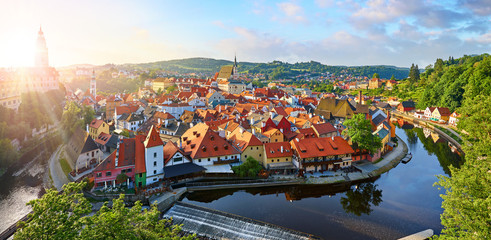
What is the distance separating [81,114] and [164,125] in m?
22.4

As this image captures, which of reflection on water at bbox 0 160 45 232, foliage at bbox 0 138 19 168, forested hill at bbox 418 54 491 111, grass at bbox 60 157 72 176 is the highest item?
forested hill at bbox 418 54 491 111

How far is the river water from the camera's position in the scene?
78.6 ft

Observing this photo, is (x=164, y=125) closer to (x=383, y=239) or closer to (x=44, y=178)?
(x=44, y=178)

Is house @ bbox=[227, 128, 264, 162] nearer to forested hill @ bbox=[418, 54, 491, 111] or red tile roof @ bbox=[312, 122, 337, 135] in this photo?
red tile roof @ bbox=[312, 122, 337, 135]

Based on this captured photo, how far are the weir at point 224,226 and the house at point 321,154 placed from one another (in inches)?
474

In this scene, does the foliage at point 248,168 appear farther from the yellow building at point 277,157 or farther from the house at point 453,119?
the house at point 453,119

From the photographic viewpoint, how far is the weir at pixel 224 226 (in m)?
22.0

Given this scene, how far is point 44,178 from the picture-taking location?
113ft

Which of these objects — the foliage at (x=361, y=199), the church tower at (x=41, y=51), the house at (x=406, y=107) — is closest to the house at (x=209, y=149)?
the foliage at (x=361, y=199)

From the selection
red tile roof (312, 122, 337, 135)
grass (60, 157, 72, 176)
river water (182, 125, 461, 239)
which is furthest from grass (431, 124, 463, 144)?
grass (60, 157, 72, 176)

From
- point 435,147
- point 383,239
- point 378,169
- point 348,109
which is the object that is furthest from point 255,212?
point 348,109

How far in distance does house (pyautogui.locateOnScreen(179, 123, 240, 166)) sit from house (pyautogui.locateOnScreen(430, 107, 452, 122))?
63.4m

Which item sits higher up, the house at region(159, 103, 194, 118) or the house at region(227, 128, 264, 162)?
the house at region(159, 103, 194, 118)

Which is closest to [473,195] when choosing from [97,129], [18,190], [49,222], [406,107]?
[49,222]
